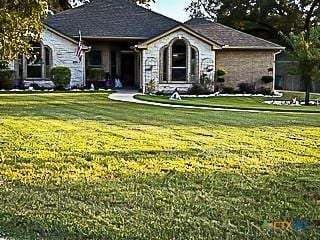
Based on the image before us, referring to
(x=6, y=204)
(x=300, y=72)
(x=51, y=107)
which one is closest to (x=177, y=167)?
(x=6, y=204)

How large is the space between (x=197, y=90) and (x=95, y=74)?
232 inches

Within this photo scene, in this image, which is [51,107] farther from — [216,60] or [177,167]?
[216,60]

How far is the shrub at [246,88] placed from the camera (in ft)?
95.1

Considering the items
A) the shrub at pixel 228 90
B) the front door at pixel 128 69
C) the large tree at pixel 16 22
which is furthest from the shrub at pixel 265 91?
the large tree at pixel 16 22

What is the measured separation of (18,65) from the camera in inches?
1096

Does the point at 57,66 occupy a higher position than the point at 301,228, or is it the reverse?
the point at 57,66

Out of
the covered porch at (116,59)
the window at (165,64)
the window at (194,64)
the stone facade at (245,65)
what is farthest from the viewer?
the covered porch at (116,59)

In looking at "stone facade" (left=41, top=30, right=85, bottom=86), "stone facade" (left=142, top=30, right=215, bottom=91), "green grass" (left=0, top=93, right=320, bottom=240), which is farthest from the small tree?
"green grass" (left=0, top=93, right=320, bottom=240)

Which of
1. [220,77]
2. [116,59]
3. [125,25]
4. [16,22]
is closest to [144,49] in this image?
[125,25]

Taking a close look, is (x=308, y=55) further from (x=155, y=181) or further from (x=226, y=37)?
(x=155, y=181)

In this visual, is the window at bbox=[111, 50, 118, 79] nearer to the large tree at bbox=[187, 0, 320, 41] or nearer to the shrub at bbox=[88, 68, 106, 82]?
the shrub at bbox=[88, 68, 106, 82]

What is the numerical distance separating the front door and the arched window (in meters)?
4.49

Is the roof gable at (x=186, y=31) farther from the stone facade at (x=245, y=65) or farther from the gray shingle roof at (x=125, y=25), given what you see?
the stone facade at (x=245, y=65)

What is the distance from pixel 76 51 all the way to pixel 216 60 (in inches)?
308
